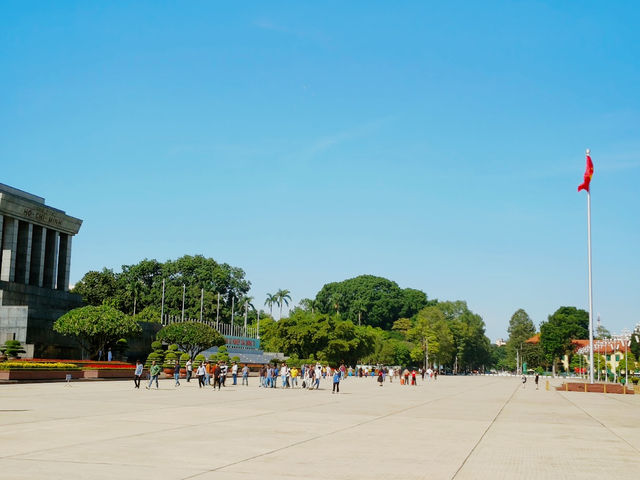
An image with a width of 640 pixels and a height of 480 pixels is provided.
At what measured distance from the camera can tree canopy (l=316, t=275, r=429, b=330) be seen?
15450cm

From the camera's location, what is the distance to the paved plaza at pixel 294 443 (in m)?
11.4

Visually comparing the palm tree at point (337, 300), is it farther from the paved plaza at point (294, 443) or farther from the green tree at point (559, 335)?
the paved plaza at point (294, 443)

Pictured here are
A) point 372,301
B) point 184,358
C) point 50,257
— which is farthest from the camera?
point 372,301

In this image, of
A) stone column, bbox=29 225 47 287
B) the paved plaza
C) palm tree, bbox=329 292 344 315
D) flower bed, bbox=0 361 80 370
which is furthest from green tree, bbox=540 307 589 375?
the paved plaza

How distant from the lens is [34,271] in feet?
230

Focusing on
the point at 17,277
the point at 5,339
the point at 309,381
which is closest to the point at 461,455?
the point at 309,381

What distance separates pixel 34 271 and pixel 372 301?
94839mm

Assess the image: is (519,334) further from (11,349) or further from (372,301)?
(11,349)

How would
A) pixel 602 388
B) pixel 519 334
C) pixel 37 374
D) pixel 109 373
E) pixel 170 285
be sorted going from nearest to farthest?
1. pixel 37 374
2. pixel 109 373
3. pixel 602 388
4. pixel 170 285
5. pixel 519 334

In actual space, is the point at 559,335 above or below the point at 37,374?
above

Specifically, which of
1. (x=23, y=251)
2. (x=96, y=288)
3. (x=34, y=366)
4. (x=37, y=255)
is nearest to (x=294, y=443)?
(x=34, y=366)

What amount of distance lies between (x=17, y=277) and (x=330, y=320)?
39.0 m

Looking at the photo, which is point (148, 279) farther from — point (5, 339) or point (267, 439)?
point (267, 439)

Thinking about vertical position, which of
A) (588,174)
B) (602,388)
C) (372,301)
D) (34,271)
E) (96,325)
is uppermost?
(588,174)
